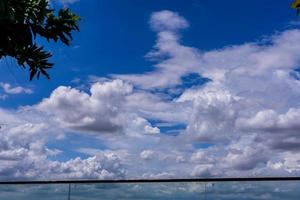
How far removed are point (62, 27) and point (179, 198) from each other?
5.00m

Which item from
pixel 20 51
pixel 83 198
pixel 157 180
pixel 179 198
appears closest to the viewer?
pixel 179 198

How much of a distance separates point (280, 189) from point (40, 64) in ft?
19.4

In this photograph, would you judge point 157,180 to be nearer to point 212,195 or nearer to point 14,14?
point 212,195

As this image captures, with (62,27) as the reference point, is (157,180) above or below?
below

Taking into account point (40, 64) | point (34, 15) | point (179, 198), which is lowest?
point (179, 198)

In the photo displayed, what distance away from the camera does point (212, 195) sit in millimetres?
5840


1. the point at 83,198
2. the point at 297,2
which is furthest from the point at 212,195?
the point at 297,2

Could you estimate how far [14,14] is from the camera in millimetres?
8094

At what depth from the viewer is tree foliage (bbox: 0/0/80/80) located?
26.6ft

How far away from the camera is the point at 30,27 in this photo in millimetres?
8641

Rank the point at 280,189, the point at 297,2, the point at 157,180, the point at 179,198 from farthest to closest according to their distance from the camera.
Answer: the point at 157,180, the point at 179,198, the point at 280,189, the point at 297,2

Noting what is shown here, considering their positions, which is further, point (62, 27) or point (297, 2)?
point (62, 27)

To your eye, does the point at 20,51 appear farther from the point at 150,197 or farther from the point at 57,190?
the point at 150,197

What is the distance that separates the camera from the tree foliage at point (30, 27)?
320 inches
